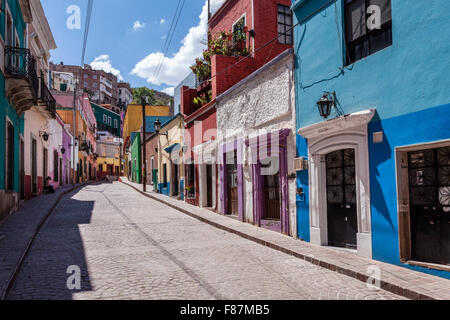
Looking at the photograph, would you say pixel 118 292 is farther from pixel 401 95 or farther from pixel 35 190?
pixel 35 190

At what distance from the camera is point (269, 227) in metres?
10.4

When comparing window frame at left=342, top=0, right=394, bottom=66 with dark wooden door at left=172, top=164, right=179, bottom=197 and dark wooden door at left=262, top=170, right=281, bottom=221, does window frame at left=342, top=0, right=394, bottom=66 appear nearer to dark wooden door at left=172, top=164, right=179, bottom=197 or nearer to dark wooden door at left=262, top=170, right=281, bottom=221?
dark wooden door at left=262, top=170, right=281, bottom=221

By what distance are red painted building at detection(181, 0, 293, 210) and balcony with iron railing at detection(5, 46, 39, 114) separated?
20.6 feet

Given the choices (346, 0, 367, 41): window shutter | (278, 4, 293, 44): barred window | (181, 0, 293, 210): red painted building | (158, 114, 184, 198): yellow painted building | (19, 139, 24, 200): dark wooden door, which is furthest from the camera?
(158, 114, 184, 198): yellow painted building

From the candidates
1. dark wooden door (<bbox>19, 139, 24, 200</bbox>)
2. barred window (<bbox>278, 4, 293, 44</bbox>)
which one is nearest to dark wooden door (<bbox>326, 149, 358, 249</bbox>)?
barred window (<bbox>278, 4, 293, 44</bbox>)

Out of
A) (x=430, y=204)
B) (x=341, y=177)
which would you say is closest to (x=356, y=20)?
(x=341, y=177)

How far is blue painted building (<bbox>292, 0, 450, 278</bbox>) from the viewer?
568cm

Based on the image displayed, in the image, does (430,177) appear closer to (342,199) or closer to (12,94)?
(342,199)

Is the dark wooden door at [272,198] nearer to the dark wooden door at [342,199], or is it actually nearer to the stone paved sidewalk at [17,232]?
the dark wooden door at [342,199]

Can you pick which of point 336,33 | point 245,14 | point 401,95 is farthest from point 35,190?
point 401,95

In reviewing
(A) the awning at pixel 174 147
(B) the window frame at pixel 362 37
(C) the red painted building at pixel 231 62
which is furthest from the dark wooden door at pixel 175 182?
(B) the window frame at pixel 362 37

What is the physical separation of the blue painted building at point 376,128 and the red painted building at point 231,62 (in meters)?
5.61

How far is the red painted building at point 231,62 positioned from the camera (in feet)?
47.4

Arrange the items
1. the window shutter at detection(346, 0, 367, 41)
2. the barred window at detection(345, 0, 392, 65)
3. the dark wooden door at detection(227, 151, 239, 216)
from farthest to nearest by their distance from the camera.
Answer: the dark wooden door at detection(227, 151, 239, 216) < the window shutter at detection(346, 0, 367, 41) < the barred window at detection(345, 0, 392, 65)
